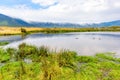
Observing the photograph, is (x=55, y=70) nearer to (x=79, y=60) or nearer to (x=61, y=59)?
(x=61, y=59)

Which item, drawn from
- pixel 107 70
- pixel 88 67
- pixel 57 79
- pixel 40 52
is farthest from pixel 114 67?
pixel 40 52

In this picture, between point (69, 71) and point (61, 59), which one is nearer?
point (69, 71)

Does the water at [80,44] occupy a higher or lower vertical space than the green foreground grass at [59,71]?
lower

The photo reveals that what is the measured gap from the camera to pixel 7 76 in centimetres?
2761

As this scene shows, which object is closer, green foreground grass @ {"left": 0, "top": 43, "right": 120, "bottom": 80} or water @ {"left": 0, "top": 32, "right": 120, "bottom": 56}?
green foreground grass @ {"left": 0, "top": 43, "right": 120, "bottom": 80}

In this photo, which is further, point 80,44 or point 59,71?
point 80,44

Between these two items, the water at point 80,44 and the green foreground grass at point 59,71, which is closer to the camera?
the green foreground grass at point 59,71

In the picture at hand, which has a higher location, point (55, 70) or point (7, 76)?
point (55, 70)

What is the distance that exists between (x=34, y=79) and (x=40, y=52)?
1521 cm

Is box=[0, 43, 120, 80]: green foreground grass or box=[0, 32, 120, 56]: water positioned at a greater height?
box=[0, 43, 120, 80]: green foreground grass

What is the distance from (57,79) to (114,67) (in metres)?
11.8

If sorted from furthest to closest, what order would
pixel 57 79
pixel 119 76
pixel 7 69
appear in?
pixel 7 69
pixel 119 76
pixel 57 79

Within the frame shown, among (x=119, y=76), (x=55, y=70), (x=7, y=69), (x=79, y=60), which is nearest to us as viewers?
(x=55, y=70)

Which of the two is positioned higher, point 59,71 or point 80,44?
point 59,71
